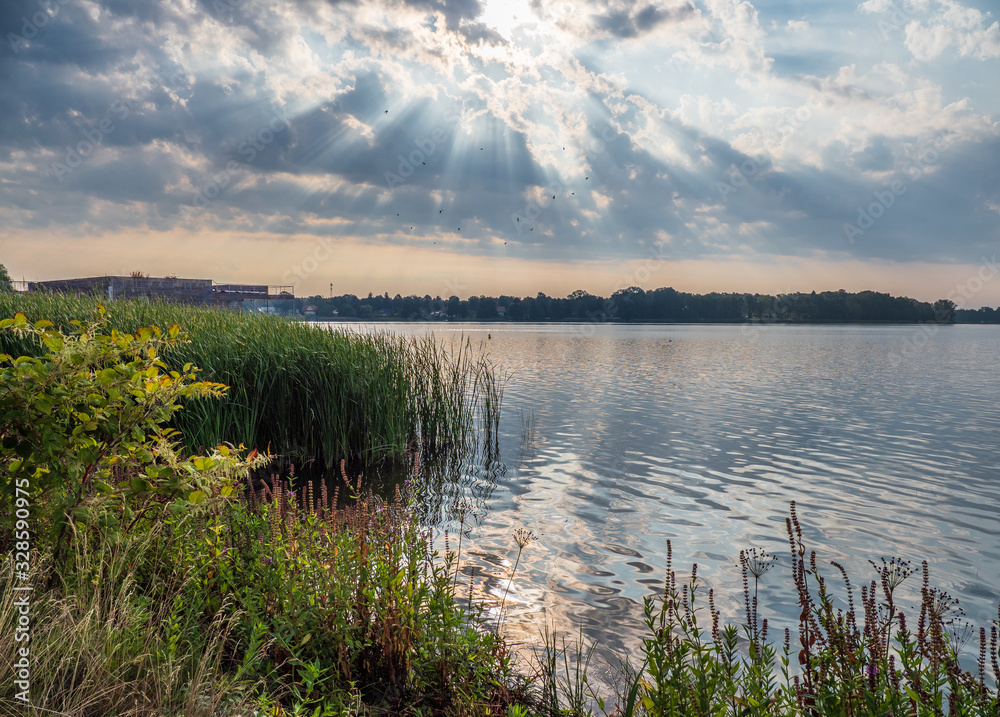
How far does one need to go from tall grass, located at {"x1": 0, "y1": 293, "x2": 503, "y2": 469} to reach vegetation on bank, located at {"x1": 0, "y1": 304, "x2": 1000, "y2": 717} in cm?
632

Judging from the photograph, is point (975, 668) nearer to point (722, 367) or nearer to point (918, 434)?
point (918, 434)

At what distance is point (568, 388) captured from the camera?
26531 mm

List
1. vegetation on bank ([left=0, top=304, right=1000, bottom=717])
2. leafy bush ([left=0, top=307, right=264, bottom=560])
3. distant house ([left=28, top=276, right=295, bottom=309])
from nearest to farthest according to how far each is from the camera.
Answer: vegetation on bank ([left=0, top=304, right=1000, bottom=717])
leafy bush ([left=0, top=307, right=264, bottom=560])
distant house ([left=28, top=276, right=295, bottom=309])

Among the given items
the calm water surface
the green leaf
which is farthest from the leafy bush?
the calm water surface

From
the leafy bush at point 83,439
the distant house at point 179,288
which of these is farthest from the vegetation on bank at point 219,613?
the distant house at point 179,288

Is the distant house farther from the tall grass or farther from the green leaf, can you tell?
the green leaf

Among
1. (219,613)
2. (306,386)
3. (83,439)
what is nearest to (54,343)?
(83,439)

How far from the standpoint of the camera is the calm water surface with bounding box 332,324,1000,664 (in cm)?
730

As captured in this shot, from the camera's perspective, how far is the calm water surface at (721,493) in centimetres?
730

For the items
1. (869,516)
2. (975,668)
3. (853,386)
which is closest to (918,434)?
(869,516)

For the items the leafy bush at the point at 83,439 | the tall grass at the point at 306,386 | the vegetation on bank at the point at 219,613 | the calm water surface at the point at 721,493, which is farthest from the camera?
the tall grass at the point at 306,386

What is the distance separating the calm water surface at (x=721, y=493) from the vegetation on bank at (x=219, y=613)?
7.66 ft

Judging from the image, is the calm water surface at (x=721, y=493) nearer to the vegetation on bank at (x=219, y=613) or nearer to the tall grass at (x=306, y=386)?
the tall grass at (x=306, y=386)

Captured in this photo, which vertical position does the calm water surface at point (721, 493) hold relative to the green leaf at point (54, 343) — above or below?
below
